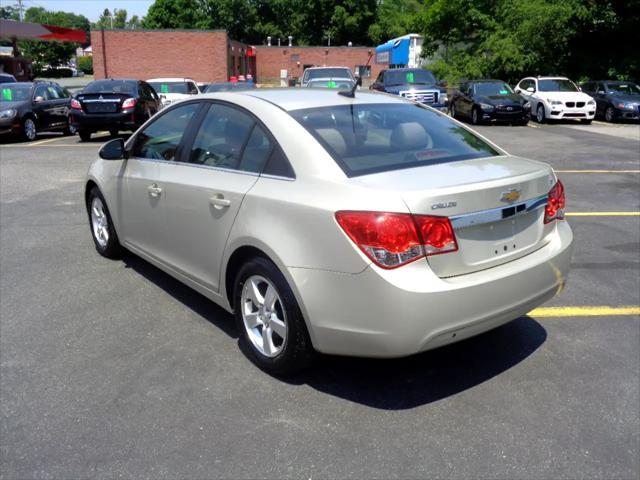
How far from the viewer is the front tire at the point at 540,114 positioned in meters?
22.0

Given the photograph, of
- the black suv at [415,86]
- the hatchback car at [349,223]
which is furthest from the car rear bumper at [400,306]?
the black suv at [415,86]

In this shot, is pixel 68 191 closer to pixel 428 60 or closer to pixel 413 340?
pixel 413 340

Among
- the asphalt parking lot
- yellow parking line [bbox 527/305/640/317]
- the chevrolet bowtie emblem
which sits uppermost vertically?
the chevrolet bowtie emblem

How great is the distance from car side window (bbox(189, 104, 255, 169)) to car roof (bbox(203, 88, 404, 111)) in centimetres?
17

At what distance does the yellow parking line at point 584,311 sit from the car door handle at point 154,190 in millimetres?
2875

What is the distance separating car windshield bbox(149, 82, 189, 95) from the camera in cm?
2056

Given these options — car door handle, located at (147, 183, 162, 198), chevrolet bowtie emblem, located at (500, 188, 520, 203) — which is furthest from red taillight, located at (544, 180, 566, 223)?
car door handle, located at (147, 183, 162, 198)

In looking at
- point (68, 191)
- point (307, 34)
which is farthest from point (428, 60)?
point (307, 34)

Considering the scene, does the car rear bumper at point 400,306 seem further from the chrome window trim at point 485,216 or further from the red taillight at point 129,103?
the red taillight at point 129,103

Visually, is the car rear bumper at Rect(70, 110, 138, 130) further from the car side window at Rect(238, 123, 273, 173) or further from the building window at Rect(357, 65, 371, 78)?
the car side window at Rect(238, 123, 273, 173)

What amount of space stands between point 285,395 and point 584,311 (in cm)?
254

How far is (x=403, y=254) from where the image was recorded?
2990 millimetres

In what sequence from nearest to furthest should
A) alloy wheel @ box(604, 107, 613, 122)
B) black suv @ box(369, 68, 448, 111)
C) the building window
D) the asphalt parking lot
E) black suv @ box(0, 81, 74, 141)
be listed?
the asphalt parking lot, the building window, black suv @ box(0, 81, 74, 141), black suv @ box(369, 68, 448, 111), alloy wheel @ box(604, 107, 613, 122)

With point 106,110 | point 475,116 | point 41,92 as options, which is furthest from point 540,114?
point 41,92
